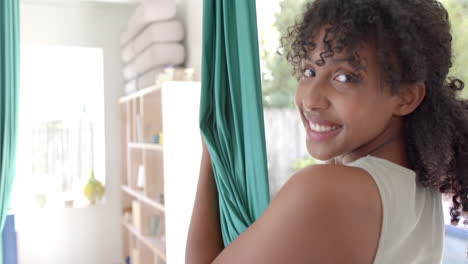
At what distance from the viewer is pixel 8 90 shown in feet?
7.45

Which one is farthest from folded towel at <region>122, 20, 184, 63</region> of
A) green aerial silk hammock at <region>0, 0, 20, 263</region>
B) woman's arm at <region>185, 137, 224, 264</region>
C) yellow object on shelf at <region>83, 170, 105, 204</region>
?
woman's arm at <region>185, 137, 224, 264</region>

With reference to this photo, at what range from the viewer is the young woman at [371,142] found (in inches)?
18.6

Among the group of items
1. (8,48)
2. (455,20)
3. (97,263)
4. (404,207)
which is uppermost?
(8,48)

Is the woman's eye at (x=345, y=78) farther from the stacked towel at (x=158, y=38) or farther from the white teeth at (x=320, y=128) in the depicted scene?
the stacked towel at (x=158, y=38)

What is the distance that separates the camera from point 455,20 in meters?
1.20

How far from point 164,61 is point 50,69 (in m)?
1.34

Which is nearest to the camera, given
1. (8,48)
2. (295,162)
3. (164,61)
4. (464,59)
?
(464,59)

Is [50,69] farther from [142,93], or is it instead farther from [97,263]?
[97,263]

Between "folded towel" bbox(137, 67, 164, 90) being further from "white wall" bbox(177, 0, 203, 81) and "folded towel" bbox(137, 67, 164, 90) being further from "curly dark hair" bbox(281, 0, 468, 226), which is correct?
"curly dark hair" bbox(281, 0, 468, 226)

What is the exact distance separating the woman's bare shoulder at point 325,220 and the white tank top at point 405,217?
0.02 m

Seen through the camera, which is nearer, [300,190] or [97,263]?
[300,190]

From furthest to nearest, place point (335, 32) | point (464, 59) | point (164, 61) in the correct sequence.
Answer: point (164, 61)
point (464, 59)
point (335, 32)

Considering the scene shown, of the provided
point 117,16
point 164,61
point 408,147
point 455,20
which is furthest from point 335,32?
point 117,16

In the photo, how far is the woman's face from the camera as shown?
0.56 meters
